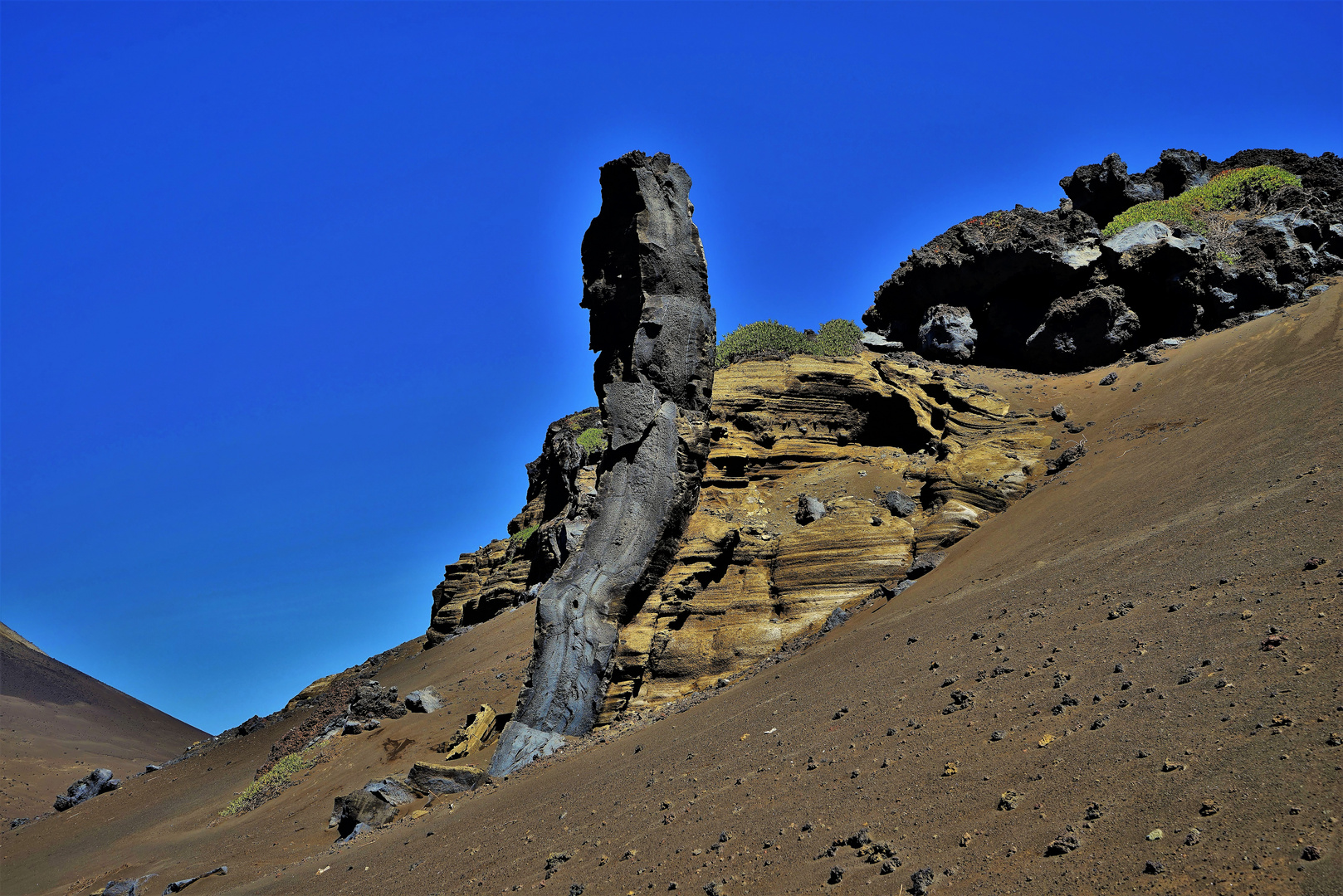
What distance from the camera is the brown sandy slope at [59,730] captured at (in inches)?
984

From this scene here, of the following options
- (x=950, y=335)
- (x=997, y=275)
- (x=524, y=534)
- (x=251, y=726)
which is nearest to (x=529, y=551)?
(x=524, y=534)

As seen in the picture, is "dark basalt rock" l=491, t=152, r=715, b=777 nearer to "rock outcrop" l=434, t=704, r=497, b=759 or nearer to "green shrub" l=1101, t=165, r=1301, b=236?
"rock outcrop" l=434, t=704, r=497, b=759

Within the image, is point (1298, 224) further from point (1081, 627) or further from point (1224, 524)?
point (1081, 627)

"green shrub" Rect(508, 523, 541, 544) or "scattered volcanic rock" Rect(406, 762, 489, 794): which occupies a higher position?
"green shrub" Rect(508, 523, 541, 544)

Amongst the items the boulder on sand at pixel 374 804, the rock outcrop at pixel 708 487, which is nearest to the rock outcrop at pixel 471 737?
the rock outcrop at pixel 708 487

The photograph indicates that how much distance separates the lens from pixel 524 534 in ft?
101

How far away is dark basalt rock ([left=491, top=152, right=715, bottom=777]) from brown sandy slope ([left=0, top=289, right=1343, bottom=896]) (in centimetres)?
150

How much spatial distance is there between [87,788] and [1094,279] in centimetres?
2556

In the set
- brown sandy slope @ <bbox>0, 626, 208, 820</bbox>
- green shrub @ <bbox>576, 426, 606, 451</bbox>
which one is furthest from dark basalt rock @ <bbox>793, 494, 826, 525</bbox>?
brown sandy slope @ <bbox>0, 626, 208, 820</bbox>

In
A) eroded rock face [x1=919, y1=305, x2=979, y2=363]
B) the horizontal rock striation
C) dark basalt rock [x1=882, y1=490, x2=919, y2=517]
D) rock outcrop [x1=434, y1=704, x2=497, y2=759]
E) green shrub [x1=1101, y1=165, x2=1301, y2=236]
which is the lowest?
rock outcrop [x1=434, y1=704, x2=497, y2=759]

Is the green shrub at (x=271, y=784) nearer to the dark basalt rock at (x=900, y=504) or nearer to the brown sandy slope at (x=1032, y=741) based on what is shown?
the brown sandy slope at (x=1032, y=741)

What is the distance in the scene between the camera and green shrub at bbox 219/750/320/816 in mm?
13977

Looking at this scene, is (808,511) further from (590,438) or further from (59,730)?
(59,730)

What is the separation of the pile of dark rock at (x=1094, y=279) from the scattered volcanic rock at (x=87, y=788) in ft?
68.7
